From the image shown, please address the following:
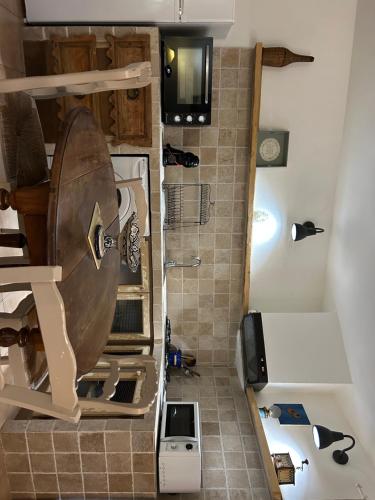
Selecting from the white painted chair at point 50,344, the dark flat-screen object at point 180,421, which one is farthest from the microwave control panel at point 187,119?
the dark flat-screen object at point 180,421

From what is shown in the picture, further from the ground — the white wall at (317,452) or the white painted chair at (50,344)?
the white painted chair at (50,344)

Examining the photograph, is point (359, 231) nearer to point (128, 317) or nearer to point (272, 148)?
point (272, 148)

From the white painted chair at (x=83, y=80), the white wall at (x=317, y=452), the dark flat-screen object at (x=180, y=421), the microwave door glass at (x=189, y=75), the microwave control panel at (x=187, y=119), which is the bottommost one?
the white wall at (x=317, y=452)

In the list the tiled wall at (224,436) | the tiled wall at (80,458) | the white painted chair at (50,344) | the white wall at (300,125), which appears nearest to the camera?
the white painted chair at (50,344)

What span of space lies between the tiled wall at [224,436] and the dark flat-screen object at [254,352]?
21 cm

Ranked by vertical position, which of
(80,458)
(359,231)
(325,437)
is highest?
(359,231)

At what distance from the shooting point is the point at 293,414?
293 cm

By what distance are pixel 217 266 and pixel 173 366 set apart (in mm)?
972

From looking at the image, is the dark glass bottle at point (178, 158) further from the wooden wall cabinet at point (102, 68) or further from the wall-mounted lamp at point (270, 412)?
the wall-mounted lamp at point (270, 412)

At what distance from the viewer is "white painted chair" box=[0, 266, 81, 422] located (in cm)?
81

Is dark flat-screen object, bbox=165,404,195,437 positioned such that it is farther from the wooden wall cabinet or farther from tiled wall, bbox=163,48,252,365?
the wooden wall cabinet

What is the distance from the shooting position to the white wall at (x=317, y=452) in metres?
2.40

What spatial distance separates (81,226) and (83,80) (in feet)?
1.29

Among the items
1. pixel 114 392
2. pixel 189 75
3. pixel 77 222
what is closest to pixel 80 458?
pixel 114 392
